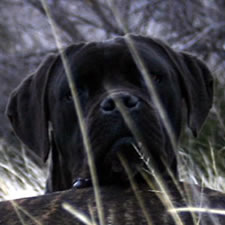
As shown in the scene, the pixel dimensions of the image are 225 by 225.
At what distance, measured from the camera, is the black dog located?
2.47 meters

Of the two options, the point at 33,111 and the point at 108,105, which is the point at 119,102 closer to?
A: the point at 108,105

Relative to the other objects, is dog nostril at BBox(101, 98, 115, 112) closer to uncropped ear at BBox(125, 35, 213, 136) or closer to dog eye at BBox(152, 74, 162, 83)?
dog eye at BBox(152, 74, 162, 83)

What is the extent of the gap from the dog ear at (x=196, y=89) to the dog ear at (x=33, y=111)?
0.88 meters

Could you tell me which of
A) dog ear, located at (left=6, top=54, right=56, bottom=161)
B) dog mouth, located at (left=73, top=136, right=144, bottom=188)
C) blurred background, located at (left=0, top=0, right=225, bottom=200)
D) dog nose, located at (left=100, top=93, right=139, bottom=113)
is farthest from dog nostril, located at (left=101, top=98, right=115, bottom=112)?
blurred background, located at (left=0, top=0, right=225, bottom=200)

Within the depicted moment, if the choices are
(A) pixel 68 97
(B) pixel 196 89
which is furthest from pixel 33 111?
(B) pixel 196 89

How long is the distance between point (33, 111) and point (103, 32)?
4.37 m

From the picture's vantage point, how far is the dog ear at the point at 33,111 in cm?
318

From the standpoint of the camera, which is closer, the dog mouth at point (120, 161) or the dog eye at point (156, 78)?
the dog mouth at point (120, 161)

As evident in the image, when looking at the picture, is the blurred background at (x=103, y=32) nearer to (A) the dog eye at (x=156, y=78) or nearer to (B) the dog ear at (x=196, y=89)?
(B) the dog ear at (x=196, y=89)

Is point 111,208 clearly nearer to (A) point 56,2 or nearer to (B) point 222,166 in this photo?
(B) point 222,166

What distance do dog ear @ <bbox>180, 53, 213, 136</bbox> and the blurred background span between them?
177 centimetres

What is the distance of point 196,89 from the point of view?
10.8ft

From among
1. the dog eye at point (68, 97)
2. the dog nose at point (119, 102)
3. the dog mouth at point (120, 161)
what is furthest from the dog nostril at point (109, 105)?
the dog eye at point (68, 97)

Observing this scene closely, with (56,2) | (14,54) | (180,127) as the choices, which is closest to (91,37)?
(56,2)
